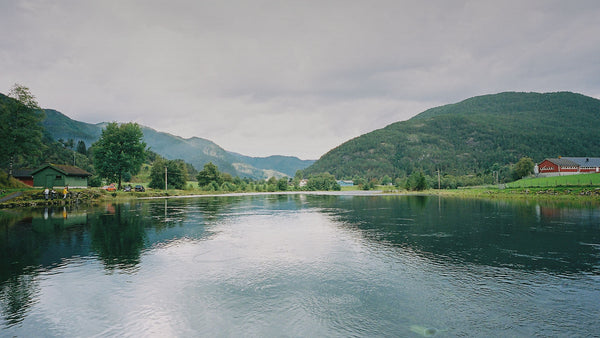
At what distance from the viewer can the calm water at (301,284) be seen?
857 cm

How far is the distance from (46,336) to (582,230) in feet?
102

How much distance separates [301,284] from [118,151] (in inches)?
2873

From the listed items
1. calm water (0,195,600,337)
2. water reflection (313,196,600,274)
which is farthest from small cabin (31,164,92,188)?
water reflection (313,196,600,274)

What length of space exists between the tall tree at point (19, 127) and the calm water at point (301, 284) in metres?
42.4

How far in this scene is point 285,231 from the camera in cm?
2430

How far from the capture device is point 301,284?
12.0m

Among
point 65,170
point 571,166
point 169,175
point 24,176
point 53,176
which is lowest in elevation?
point 53,176

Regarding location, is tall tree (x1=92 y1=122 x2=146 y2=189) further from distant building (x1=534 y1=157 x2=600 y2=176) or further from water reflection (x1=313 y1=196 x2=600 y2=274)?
distant building (x1=534 y1=157 x2=600 y2=176)

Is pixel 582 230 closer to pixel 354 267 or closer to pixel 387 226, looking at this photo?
pixel 387 226

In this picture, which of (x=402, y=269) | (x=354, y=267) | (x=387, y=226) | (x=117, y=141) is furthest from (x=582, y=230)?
(x=117, y=141)

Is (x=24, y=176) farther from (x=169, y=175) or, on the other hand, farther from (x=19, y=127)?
(x=169, y=175)

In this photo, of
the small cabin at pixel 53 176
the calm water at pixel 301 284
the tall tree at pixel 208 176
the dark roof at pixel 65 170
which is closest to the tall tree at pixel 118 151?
the dark roof at pixel 65 170

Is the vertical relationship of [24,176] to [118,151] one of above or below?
below

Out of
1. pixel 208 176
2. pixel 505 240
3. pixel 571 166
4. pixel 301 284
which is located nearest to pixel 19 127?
pixel 208 176
